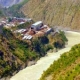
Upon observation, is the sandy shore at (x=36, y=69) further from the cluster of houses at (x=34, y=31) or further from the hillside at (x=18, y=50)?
the cluster of houses at (x=34, y=31)

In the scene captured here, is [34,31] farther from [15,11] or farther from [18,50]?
[15,11]

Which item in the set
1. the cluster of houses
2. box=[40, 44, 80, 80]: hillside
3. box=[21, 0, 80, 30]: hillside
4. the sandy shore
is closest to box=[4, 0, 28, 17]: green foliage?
box=[21, 0, 80, 30]: hillside

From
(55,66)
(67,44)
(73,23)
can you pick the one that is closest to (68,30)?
(73,23)

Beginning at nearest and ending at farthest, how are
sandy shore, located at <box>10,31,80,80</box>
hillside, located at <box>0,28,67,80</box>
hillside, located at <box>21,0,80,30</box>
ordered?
sandy shore, located at <box>10,31,80,80</box> → hillside, located at <box>0,28,67,80</box> → hillside, located at <box>21,0,80,30</box>

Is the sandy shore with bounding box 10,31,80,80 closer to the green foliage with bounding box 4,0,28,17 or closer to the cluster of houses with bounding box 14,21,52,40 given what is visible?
the cluster of houses with bounding box 14,21,52,40

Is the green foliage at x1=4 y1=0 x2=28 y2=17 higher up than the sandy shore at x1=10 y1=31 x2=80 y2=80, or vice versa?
the green foliage at x1=4 y1=0 x2=28 y2=17

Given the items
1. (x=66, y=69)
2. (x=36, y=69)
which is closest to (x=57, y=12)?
(x=36, y=69)
